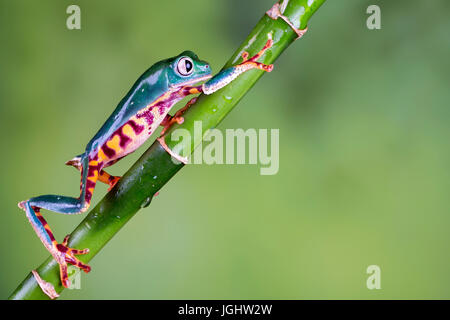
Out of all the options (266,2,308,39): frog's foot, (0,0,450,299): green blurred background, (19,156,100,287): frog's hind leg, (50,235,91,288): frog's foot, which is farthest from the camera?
(0,0,450,299): green blurred background

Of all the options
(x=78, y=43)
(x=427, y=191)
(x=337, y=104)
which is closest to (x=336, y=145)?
(x=337, y=104)

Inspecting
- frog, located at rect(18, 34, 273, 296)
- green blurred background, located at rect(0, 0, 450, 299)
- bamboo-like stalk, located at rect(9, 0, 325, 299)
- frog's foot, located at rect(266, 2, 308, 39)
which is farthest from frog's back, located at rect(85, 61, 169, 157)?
green blurred background, located at rect(0, 0, 450, 299)

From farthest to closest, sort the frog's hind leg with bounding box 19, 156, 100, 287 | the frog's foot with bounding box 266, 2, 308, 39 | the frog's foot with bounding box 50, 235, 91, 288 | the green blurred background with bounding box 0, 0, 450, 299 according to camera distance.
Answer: the green blurred background with bounding box 0, 0, 450, 299, the frog's hind leg with bounding box 19, 156, 100, 287, the frog's foot with bounding box 50, 235, 91, 288, the frog's foot with bounding box 266, 2, 308, 39

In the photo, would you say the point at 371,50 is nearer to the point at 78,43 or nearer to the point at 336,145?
the point at 336,145

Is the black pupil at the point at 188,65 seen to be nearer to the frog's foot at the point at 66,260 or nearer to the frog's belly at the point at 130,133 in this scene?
the frog's belly at the point at 130,133

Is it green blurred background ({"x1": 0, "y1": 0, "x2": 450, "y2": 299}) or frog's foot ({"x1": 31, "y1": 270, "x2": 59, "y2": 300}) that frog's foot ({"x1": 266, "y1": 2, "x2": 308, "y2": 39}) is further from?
green blurred background ({"x1": 0, "y1": 0, "x2": 450, "y2": 299})

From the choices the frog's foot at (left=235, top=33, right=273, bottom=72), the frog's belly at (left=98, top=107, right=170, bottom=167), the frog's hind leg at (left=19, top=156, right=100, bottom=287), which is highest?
the frog's foot at (left=235, top=33, right=273, bottom=72)
